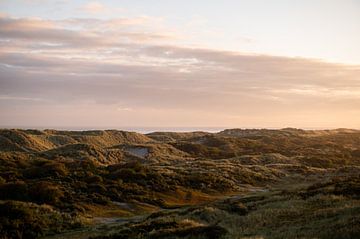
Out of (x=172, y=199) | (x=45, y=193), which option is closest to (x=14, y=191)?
(x=45, y=193)

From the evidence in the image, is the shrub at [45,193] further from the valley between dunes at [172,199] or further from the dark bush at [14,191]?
the dark bush at [14,191]

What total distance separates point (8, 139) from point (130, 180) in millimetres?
73877

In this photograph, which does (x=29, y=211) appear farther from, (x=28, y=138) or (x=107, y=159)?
(x=28, y=138)

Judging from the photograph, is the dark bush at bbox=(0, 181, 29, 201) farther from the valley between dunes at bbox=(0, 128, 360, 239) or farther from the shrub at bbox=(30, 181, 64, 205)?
the shrub at bbox=(30, 181, 64, 205)

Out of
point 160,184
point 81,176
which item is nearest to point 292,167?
point 160,184

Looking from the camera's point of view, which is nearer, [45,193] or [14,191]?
[45,193]

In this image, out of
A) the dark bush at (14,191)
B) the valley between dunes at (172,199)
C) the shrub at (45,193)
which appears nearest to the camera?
the valley between dunes at (172,199)

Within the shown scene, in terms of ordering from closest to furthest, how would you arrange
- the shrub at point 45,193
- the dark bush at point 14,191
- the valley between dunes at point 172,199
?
1. the valley between dunes at point 172,199
2. the shrub at point 45,193
3. the dark bush at point 14,191

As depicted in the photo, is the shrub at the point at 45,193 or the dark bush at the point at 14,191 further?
the dark bush at the point at 14,191

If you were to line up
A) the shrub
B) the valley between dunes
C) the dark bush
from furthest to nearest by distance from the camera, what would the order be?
1. the dark bush
2. the shrub
3. the valley between dunes

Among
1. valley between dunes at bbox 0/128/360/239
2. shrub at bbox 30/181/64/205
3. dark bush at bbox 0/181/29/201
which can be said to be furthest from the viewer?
dark bush at bbox 0/181/29/201

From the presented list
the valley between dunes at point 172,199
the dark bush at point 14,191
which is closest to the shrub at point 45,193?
the valley between dunes at point 172,199

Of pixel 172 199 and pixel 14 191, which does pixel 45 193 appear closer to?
pixel 14 191

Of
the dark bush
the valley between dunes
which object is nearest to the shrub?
the valley between dunes
